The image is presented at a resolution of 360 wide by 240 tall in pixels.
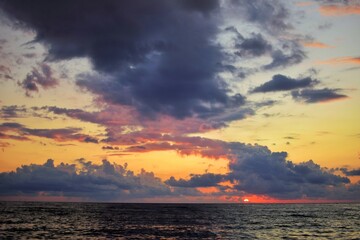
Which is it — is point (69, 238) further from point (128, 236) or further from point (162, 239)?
point (162, 239)

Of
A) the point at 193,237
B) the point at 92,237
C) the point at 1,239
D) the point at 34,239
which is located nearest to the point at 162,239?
the point at 193,237

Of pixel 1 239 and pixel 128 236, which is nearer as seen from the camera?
pixel 1 239

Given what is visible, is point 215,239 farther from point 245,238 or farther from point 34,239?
point 34,239

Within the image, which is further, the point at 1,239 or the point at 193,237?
the point at 193,237

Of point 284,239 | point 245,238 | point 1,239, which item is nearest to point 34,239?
point 1,239

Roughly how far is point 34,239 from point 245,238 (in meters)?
34.9

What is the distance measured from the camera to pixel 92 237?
61.4 metres

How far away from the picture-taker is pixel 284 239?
6319 centimetres

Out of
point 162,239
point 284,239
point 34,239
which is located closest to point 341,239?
point 284,239

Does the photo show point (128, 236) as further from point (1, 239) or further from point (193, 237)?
point (1, 239)

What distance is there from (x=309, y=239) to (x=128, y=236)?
31663 mm

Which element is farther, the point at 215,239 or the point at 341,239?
the point at 341,239

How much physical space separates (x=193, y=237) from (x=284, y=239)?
1575 cm

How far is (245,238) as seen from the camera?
6347 centimetres
